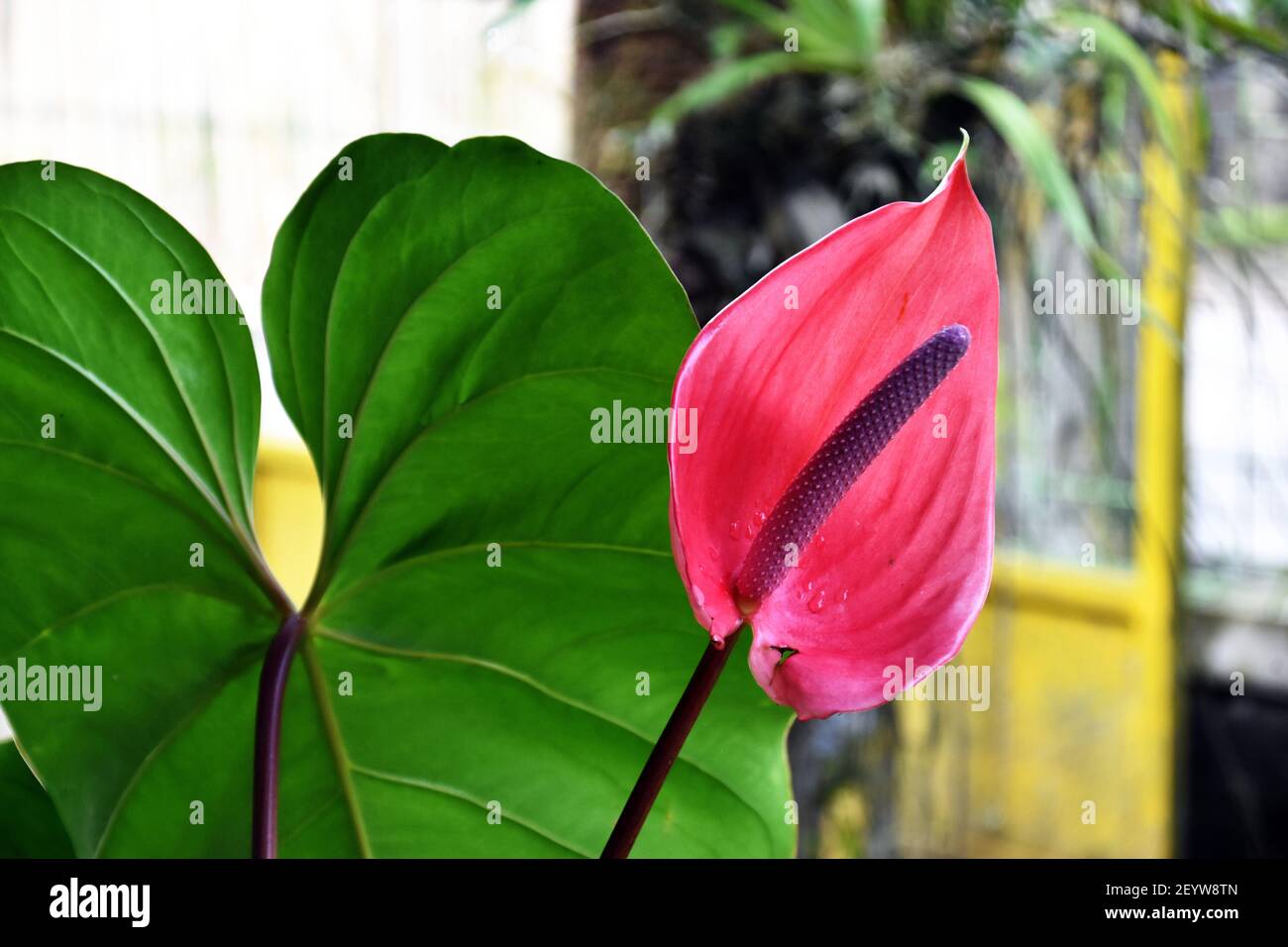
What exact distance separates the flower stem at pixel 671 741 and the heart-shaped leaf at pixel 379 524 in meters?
0.07

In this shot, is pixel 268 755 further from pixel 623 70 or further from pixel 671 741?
pixel 623 70

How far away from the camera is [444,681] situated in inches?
11.0

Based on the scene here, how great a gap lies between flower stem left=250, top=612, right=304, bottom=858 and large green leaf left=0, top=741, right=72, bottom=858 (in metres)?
0.11

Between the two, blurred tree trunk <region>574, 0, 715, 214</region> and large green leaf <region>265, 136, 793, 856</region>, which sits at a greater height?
blurred tree trunk <region>574, 0, 715, 214</region>

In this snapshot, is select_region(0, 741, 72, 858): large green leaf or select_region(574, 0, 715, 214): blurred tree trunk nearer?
select_region(0, 741, 72, 858): large green leaf

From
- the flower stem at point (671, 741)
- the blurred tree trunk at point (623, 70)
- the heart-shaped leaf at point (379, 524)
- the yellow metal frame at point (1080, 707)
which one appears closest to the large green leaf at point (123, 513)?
the heart-shaped leaf at point (379, 524)

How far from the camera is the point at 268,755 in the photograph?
8.5 inches

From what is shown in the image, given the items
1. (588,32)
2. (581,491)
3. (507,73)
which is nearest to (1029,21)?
(588,32)

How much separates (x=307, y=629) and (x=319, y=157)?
2364 mm

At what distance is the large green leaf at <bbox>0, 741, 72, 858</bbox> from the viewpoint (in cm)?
30

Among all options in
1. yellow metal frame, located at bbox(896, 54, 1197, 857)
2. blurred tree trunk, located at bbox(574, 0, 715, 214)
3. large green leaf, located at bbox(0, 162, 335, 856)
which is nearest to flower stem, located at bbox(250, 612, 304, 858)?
large green leaf, located at bbox(0, 162, 335, 856)

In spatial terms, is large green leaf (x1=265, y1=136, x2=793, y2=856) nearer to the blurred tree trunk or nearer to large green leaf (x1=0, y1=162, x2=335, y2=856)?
large green leaf (x1=0, y1=162, x2=335, y2=856)

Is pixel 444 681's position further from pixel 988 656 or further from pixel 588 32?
pixel 988 656

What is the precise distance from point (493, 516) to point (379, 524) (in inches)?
1.0
